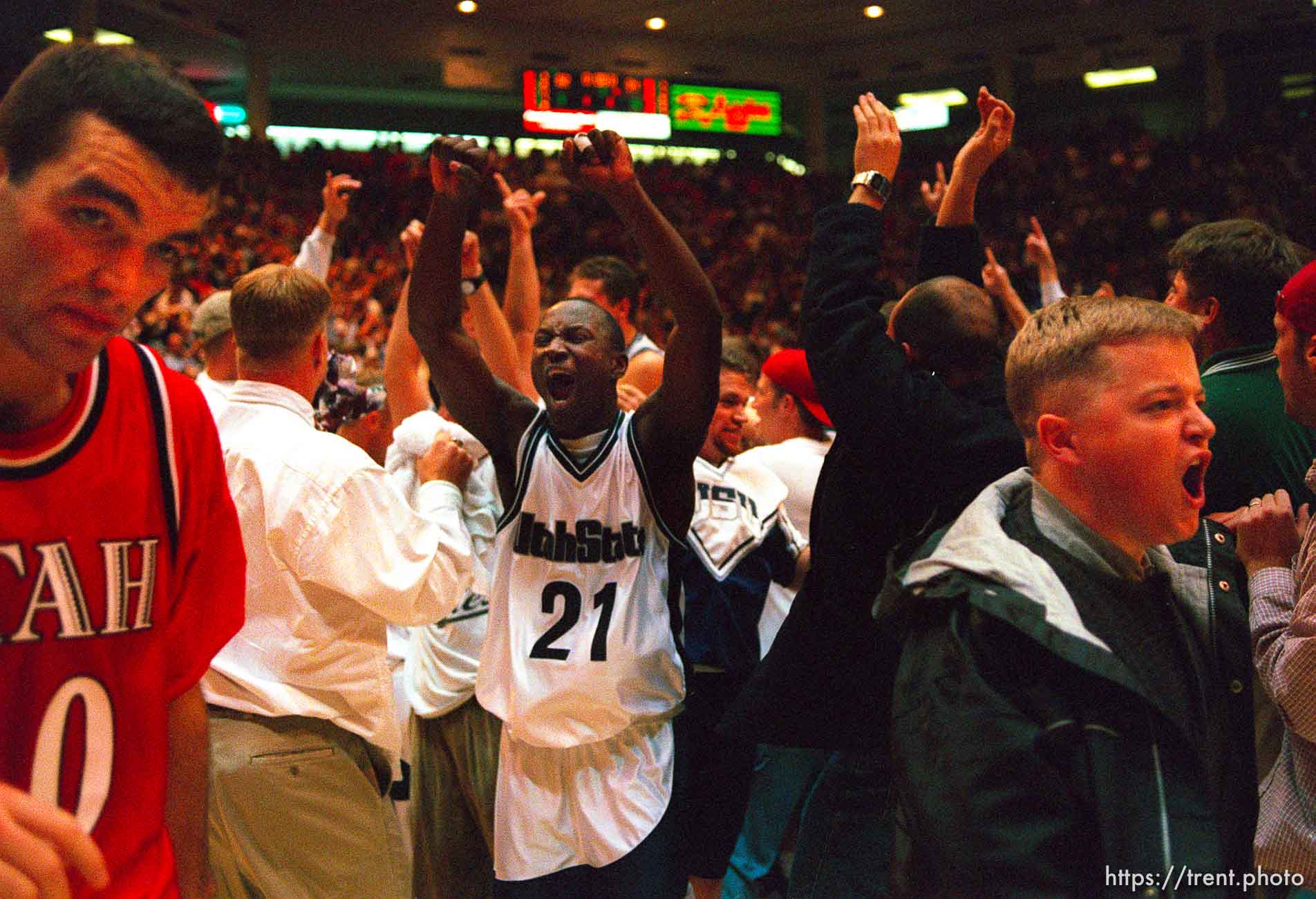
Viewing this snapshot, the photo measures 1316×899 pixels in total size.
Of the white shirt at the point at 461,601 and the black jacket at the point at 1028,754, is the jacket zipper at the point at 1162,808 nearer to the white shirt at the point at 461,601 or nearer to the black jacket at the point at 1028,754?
the black jacket at the point at 1028,754

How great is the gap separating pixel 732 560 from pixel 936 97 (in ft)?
66.6

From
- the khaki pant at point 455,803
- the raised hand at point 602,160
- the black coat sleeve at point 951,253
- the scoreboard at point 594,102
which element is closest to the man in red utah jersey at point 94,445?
the raised hand at point 602,160

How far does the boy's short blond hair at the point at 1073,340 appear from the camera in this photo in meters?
1.96

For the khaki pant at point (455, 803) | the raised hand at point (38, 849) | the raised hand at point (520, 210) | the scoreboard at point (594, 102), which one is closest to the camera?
the raised hand at point (38, 849)

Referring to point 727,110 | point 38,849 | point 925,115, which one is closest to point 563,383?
point 38,849

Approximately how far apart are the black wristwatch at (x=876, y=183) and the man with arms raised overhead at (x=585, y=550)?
482 mm

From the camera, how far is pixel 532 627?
3.05m

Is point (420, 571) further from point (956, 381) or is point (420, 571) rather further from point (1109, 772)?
point (1109, 772)

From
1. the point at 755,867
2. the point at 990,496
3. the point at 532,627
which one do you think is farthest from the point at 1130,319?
the point at 755,867

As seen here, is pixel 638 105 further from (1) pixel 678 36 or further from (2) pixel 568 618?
(2) pixel 568 618

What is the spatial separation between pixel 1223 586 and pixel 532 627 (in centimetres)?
165

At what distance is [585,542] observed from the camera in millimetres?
3096

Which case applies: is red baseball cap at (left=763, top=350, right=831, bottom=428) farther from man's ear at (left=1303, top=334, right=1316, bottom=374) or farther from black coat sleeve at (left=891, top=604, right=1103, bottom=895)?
black coat sleeve at (left=891, top=604, right=1103, bottom=895)

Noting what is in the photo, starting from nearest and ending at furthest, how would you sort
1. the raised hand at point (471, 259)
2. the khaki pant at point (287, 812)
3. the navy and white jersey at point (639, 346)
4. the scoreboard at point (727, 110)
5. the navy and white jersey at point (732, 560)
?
the khaki pant at point (287, 812)
the navy and white jersey at point (732, 560)
the raised hand at point (471, 259)
the navy and white jersey at point (639, 346)
the scoreboard at point (727, 110)
